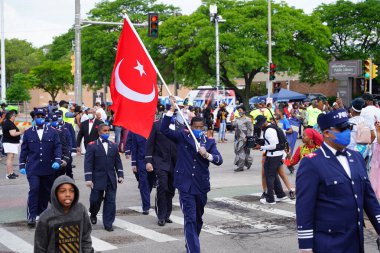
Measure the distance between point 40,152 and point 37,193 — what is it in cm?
69

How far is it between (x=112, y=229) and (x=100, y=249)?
1.24m

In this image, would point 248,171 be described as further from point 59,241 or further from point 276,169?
point 59,241

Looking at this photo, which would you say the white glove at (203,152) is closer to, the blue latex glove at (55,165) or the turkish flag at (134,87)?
the turkish flag at (134,87)

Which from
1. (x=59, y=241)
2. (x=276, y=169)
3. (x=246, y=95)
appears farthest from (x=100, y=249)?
(x=246, y=95)

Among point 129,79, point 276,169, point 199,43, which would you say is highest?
point 199,43

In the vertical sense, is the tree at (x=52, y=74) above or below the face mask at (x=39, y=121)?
above

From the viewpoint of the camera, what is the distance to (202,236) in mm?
9461

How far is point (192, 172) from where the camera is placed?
316 inches

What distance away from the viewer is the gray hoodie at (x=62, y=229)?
16.4 feet

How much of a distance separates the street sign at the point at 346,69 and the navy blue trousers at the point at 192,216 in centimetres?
2146

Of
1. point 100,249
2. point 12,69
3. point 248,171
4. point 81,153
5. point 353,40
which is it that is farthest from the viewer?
point 12,69

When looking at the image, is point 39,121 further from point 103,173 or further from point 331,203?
point 331,203

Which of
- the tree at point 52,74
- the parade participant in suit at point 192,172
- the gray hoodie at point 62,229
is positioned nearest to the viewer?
the gray hoodie at point 62,229

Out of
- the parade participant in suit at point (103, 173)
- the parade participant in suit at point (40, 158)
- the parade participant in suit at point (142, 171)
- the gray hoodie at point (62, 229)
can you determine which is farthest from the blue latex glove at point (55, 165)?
the gray hoodie at point (62, 229)
